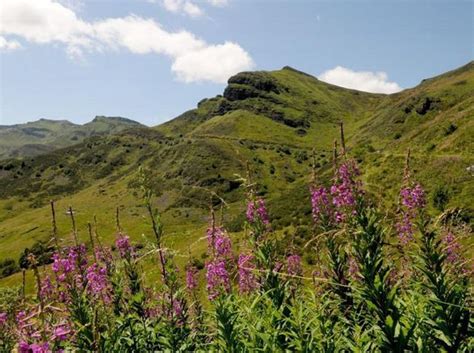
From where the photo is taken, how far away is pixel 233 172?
132 meters

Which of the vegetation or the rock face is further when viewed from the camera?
the rock face

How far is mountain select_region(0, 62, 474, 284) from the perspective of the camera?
52.1m

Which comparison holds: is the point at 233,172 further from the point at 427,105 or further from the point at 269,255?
the point at 269,255

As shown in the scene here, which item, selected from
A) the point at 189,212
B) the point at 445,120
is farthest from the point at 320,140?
the point at 445,120

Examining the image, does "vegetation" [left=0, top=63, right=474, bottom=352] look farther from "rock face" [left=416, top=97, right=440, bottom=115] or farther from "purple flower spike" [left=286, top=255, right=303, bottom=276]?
"rock face" [left=416, top=97, right=440, bottom=115]

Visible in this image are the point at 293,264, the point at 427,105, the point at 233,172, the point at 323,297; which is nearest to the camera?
the point at 323,297

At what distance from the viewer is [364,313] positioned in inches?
309

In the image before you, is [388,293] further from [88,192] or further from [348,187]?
[88,192]

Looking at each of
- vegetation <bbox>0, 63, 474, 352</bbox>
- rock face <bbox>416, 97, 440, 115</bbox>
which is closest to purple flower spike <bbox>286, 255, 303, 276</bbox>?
vegetation <bbox>0, 63, 474, 352</bbox>

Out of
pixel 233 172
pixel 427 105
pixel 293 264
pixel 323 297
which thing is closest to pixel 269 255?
pixel 323 297

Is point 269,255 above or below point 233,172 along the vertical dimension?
above

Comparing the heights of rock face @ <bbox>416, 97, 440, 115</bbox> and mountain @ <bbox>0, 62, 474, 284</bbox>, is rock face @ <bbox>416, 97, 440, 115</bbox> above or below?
above

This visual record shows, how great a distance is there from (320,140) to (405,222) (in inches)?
7366

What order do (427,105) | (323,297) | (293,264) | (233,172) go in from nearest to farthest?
(323,297) < (293,264) < (427,105) < (233,172)
